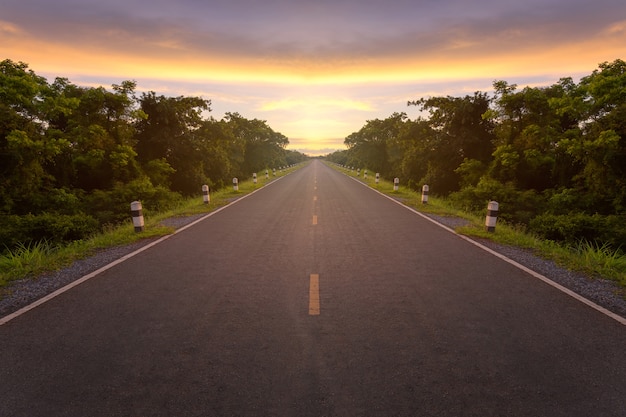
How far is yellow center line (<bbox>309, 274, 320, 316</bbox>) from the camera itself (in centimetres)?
456

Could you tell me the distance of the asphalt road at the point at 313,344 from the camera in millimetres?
2877

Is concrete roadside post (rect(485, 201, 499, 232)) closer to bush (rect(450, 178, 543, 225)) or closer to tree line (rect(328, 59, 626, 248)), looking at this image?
tree line (rect(328, 59, 626, 248))

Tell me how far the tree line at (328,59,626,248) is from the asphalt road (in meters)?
9.55

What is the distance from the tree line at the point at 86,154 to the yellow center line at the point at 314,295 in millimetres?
6935

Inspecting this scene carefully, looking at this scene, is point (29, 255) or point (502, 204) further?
point (502, 204)

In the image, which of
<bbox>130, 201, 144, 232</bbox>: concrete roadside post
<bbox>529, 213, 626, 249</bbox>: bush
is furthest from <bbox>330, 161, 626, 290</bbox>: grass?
<bbox>130, 201, 144, 232</bbox>: concrete roadside post

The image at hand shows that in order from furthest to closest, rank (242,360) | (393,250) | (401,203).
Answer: (401,203) → (393,250) → (242,360)

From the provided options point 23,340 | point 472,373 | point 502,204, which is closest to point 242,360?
point 472,373

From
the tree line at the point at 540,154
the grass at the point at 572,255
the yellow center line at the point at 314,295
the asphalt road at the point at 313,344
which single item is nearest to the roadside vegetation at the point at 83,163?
the asphalt road at the point at 313,344

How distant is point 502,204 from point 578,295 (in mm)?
12992

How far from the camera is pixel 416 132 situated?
27.1 m

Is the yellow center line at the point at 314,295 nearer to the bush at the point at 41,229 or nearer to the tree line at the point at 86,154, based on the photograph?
the tree line at the point at 86,154

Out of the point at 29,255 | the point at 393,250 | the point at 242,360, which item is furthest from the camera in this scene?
the point at 393,250

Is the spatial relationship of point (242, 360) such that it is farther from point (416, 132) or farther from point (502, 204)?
point (416, 132)
